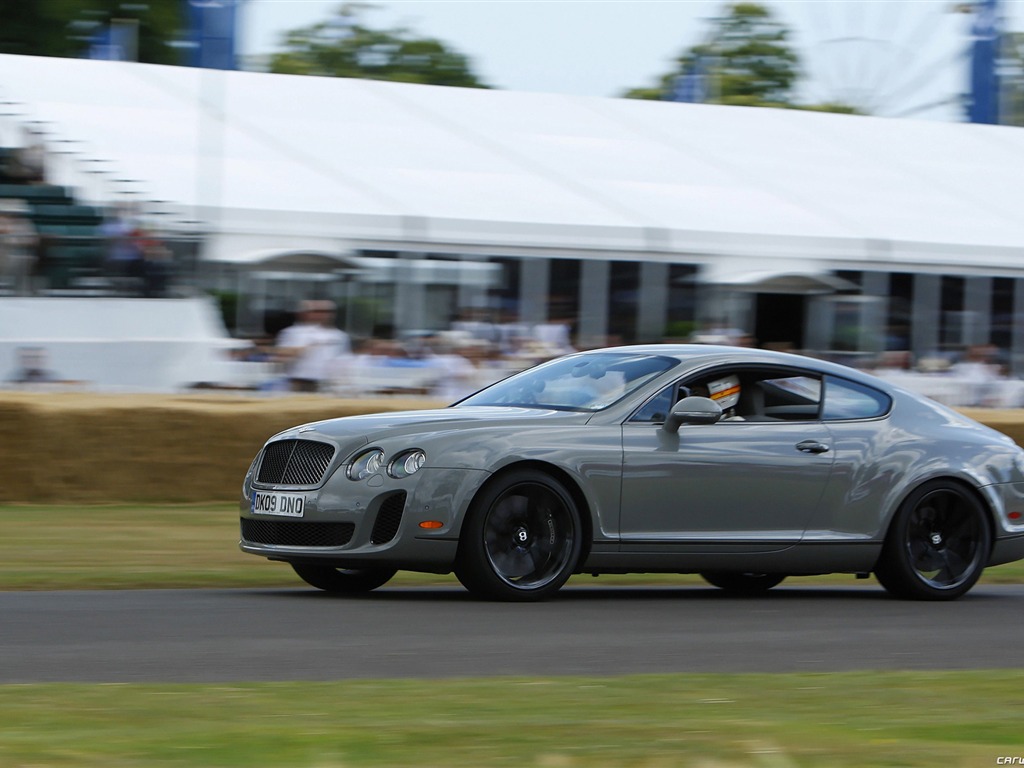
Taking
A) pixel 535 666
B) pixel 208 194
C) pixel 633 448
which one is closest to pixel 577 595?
pixel 633 448

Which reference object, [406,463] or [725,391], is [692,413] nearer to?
[725,391]

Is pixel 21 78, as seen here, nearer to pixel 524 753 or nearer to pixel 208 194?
pixel 208 194

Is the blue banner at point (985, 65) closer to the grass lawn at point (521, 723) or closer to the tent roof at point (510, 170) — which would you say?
the tent roof at point (510, 170)

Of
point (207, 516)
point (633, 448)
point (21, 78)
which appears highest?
point (21, 78)

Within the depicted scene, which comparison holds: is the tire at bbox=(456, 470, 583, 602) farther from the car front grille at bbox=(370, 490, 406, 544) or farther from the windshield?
the windshield

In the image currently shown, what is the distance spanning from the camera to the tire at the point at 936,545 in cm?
956

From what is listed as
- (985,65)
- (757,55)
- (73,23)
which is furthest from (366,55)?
(73,23)

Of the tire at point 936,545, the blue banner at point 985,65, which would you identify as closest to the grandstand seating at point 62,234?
the tire at point 936,545

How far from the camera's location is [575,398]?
30.0 ft

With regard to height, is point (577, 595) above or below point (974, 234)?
below

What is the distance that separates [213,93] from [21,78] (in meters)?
2.86

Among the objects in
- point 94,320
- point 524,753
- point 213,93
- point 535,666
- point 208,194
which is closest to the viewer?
point 524,753

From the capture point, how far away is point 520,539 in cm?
850

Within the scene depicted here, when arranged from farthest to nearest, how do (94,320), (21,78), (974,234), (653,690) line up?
(974,234) < (21,78) < (94,320) < (653,690)
